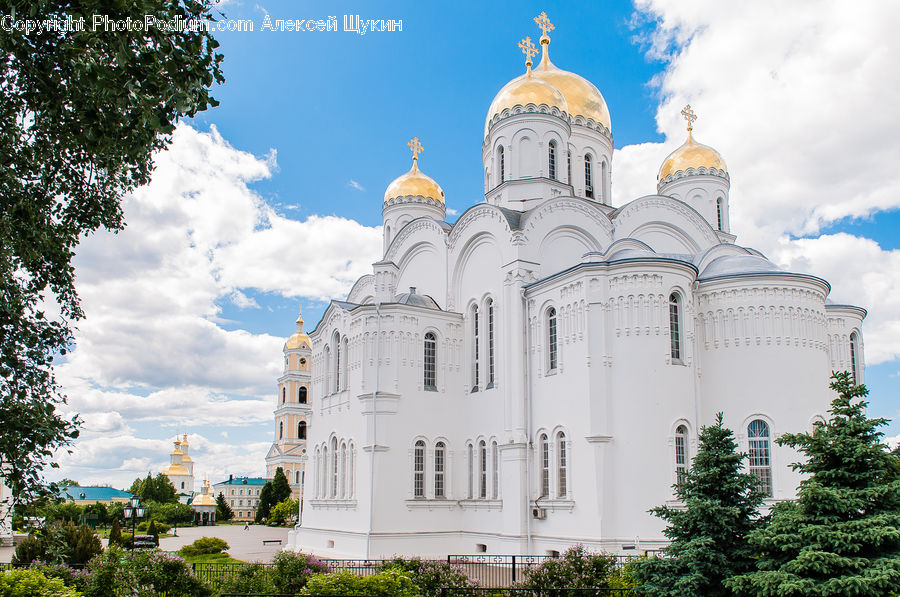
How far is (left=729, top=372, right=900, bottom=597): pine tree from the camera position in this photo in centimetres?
1041

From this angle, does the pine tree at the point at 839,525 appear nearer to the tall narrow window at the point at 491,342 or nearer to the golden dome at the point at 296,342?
the tall narrow window at the point at 491,342

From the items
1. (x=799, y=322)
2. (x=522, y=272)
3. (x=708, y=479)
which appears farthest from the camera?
(x=522, y=272)

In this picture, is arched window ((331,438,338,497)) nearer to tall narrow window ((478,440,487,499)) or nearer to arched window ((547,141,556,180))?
tall narrow window ((478,440,487,499))

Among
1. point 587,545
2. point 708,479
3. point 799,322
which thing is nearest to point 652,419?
point 587,545

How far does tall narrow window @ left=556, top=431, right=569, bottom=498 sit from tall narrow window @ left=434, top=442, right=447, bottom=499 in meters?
4.82

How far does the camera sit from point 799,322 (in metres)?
19.5

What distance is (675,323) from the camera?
19.6 metres

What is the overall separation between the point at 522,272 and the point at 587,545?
7693 millimetres

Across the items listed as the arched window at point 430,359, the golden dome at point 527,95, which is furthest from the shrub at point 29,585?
the golden dome at point 527,95

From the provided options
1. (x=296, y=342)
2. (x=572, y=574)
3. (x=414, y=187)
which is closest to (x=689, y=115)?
(x=414, y=187)

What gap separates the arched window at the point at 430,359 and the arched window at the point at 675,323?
7.78 meters

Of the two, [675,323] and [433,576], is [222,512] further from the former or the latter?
[433,576]

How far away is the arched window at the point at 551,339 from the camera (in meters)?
20.9

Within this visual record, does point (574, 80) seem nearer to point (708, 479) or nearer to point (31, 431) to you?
point (708, 479)
